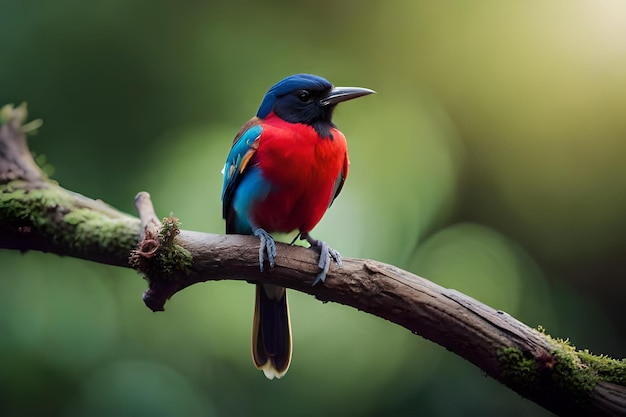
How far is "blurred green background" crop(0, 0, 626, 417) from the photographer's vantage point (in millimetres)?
3555

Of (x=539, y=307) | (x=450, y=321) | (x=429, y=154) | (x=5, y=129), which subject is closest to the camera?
(x=450, y=321)

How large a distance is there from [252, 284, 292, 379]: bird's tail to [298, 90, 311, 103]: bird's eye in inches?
32.9

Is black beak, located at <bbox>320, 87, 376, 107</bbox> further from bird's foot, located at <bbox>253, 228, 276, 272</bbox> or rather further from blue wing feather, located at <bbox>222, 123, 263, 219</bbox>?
bird's foot, located at <bbox>253, 228, 276, 272</bbox>

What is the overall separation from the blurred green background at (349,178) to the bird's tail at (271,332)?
620 mm

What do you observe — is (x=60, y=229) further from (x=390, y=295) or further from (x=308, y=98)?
(x=390, y=295)

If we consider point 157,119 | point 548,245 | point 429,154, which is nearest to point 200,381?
point 157,119

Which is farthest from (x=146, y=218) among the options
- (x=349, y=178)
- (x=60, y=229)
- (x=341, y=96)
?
(x=349, y=178)

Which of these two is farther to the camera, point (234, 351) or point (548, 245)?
point (548, 245)

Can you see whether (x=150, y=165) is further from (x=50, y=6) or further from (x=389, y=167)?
(x=389, y=167)

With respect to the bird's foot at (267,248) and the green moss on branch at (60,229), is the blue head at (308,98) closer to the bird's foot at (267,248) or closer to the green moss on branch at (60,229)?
the bird's foot at (267,248)

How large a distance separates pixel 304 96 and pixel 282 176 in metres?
0.42

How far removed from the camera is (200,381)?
3.69 m

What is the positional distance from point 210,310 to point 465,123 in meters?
2.02

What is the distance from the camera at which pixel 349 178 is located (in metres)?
3.98
